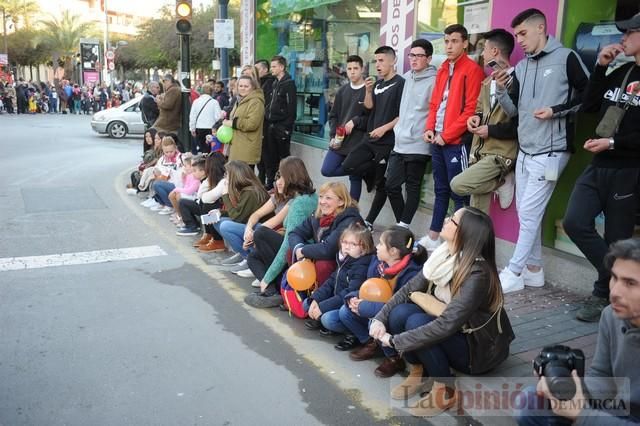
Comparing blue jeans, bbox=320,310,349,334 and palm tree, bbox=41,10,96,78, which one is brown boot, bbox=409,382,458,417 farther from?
palm tree, bbox=41,10,96,78

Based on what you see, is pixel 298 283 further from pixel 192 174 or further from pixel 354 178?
pixel 192 174

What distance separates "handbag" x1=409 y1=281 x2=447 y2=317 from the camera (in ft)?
11.5

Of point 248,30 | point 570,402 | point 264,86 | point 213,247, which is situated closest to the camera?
point 570,402

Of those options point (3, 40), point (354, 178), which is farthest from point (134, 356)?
point (3, 40)

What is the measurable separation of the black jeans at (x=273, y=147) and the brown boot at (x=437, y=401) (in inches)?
242

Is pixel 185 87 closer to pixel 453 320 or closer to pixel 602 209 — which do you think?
pixel 602 209

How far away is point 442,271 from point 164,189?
6177 mm

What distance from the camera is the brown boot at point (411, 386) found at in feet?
12.1

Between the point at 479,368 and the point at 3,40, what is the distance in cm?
5743

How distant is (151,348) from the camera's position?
14.3 feet

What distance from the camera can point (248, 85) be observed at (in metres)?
8.66

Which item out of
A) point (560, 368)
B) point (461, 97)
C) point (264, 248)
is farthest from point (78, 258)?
point (560, 368)

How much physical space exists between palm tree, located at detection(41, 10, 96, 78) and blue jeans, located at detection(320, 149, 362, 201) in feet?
174

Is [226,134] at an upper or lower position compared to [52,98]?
upper
